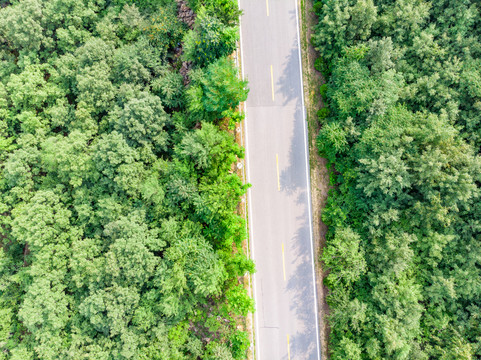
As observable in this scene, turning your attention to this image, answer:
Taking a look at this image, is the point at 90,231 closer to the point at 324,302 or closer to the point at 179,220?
the point at 179,220

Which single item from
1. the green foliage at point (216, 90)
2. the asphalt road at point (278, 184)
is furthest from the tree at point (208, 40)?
the asphalt road at point (278, 184)

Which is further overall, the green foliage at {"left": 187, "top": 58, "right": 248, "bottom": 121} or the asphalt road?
the asphalt road

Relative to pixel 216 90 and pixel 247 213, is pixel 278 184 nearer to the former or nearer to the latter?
pixel 247 213

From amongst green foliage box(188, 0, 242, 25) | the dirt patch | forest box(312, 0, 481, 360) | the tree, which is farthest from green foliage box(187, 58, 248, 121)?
forest box(312, 0, 481, 360)

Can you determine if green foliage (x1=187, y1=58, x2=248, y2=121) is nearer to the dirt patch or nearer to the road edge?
the road edge

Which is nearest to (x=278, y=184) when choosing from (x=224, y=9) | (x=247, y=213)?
(x=247, y=213)

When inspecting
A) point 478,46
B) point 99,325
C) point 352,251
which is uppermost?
point 478,46

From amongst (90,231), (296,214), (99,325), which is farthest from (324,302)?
A: (90,231)
